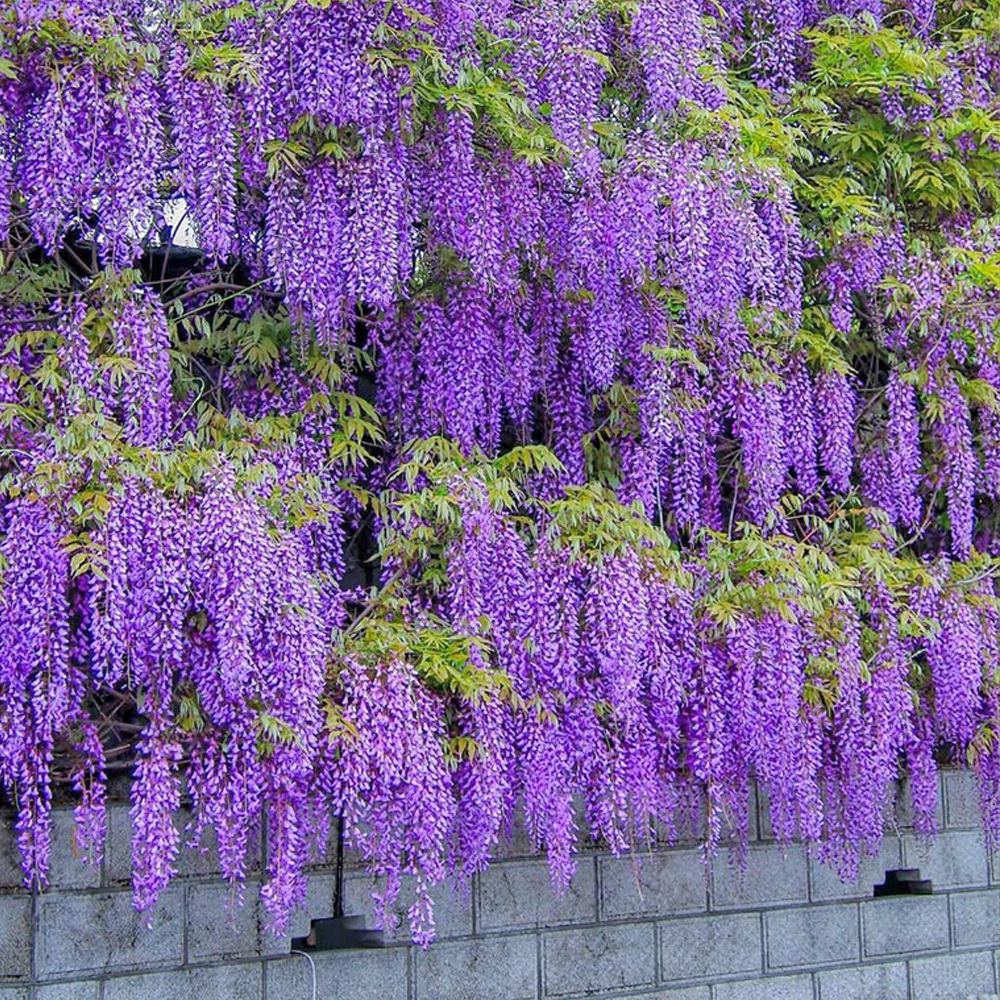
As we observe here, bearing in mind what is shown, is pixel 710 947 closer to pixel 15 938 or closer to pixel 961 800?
pixel 961 800

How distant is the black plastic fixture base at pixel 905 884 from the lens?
652 centimetres

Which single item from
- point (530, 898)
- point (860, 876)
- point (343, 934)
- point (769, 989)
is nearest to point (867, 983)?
point (860, 876)

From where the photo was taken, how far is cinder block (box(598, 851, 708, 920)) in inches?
223

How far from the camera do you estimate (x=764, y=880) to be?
609cm

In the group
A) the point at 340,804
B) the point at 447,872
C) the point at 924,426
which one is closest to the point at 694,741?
the point at 447,872

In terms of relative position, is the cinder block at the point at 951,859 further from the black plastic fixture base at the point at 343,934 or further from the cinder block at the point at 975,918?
the black plastic fixture base at the point at 343,934

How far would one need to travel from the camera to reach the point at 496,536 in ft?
15.8

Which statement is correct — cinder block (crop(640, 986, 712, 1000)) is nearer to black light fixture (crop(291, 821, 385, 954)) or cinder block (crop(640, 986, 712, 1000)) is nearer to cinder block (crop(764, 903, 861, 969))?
Answer: cinder block (crop(764, 903, 861, 969))

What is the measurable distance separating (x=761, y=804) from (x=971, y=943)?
1336 mm

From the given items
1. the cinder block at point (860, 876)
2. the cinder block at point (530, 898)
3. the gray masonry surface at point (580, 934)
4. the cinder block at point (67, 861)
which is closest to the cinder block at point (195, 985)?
the gray masonry surface at point (580, 934)

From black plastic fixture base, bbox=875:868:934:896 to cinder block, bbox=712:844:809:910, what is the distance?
0.51 metres

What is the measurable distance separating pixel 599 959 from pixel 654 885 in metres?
0.35

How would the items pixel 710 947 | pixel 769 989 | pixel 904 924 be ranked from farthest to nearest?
pixel 904 924 < pixel 769 989 < pixel 710 947

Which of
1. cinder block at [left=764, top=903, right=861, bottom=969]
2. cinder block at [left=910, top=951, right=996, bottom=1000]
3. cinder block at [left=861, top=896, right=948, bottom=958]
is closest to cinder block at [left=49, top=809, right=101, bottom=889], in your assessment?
cinder block at [left=764, top=903, right=861, bottom=969]
